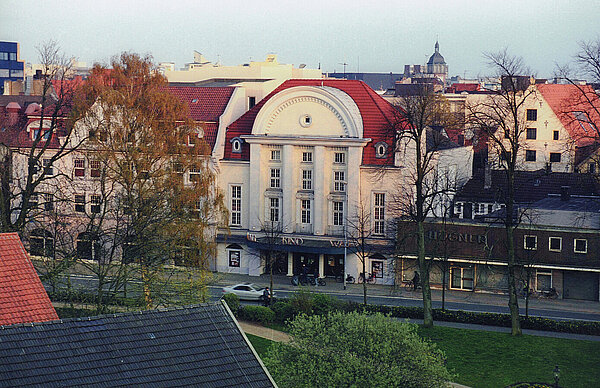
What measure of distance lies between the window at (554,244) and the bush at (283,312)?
1814 centimetres

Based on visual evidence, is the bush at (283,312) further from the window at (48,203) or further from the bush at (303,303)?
the window at (48,203)

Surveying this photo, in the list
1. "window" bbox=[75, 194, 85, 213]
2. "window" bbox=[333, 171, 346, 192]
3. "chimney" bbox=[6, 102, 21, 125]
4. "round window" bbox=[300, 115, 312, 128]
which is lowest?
"window" bbox=[75, 194, 85, 213]

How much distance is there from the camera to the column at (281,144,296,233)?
6238 cm

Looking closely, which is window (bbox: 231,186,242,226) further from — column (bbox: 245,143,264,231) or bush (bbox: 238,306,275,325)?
bush (bbox: 238,306,275,325)

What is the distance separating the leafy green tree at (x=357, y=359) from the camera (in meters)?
27.8

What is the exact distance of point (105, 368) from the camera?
729 inches

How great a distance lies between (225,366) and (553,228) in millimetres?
39298

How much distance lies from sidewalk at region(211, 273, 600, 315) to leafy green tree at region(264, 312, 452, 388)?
72.0ft

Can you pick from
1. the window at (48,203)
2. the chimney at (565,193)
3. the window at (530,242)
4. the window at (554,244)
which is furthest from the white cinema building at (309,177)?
the window at (48,203)

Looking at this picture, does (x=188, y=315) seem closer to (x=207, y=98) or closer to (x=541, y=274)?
(x=541, y=274)

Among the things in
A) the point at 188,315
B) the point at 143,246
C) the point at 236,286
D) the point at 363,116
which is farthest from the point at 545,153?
the point at 188,315

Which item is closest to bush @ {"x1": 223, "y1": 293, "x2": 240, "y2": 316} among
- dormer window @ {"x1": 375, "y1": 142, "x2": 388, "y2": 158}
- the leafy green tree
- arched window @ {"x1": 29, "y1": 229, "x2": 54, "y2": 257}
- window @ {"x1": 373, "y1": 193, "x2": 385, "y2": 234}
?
arched window @ {"x1": 29, "y1": 229, "x2": 54, "y2": 257}

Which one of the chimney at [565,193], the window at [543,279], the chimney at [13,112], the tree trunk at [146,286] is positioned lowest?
the window at [543,279]

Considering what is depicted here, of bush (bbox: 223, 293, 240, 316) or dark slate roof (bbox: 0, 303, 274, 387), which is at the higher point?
dark slate roof (bbox: 0, 303, 274, 387)
